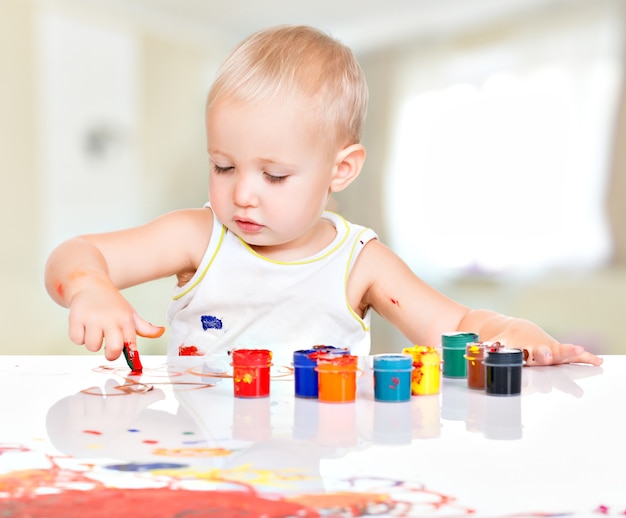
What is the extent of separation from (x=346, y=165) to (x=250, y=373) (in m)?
0.61

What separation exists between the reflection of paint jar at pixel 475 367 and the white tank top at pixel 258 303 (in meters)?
0.47

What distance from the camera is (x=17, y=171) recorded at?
437cm

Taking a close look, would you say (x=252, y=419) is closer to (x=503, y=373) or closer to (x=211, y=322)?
(x=503, y=373)

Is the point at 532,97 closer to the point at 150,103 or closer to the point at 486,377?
the point at 150,103

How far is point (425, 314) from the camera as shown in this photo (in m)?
1.26

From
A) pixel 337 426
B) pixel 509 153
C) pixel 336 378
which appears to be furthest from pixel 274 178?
pixel 509 153

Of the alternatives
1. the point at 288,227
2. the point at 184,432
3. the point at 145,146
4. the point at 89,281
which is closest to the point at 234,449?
the point at 184,432

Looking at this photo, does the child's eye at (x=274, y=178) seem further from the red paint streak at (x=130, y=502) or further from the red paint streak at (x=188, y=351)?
the red paint streak at (x=130, y=502)

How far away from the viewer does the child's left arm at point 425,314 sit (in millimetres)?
1015

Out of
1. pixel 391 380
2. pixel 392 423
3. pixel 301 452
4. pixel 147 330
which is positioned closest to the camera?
pixel 301 452

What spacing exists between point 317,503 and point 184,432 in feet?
0.65

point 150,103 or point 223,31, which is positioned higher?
point 223,31

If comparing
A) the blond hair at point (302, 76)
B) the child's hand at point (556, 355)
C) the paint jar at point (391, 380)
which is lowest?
the paint jar at point (391, 380)

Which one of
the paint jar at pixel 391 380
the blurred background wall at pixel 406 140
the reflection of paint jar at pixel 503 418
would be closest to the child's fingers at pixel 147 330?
the paint jar at pixel 391 380
